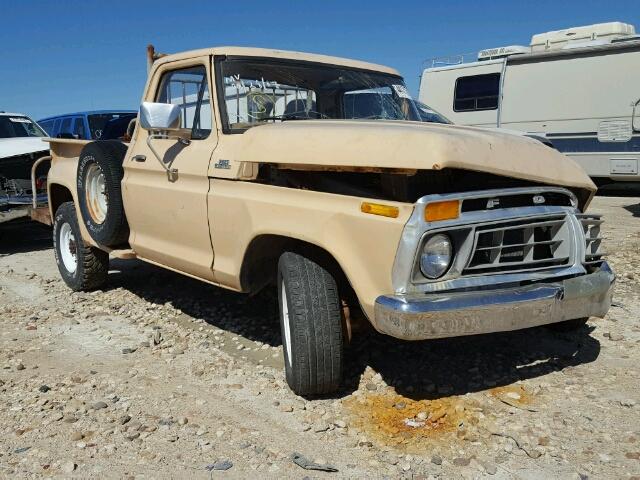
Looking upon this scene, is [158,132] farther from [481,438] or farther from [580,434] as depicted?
[580,434]

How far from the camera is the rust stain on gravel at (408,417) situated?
318 centimetres

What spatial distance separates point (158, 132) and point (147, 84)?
2.70 ft

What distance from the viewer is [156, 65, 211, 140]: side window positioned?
436 centimetres

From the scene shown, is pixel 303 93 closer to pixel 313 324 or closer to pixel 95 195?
pixel 313 324

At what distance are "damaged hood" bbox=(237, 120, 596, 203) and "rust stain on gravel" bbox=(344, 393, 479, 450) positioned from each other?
1.26 metres

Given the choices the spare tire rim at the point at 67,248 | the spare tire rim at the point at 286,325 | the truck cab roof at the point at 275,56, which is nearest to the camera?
the spare tire rim at the point at 286,325

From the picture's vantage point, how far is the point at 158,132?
447 cm

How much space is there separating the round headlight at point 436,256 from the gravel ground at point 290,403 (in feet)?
2.68

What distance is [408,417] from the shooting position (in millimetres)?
3375

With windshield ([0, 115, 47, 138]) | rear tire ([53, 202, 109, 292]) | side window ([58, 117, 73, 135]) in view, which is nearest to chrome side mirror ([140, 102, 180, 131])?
rear tire ([53, 202, 109, 292])

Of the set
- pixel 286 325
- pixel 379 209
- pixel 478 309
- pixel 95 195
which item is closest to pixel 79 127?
pixel 95 195

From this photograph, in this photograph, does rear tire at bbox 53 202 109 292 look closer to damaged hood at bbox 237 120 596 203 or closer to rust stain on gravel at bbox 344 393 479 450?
damaged hood at bbox 237 120 596 203

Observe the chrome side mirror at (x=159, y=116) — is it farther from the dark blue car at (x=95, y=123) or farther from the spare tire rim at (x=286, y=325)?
the dark blue car at (x=95, y=123)

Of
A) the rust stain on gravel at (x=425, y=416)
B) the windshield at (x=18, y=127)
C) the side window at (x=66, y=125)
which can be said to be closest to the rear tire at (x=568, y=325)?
the rust stain on gravel at (x=425, y=416)
